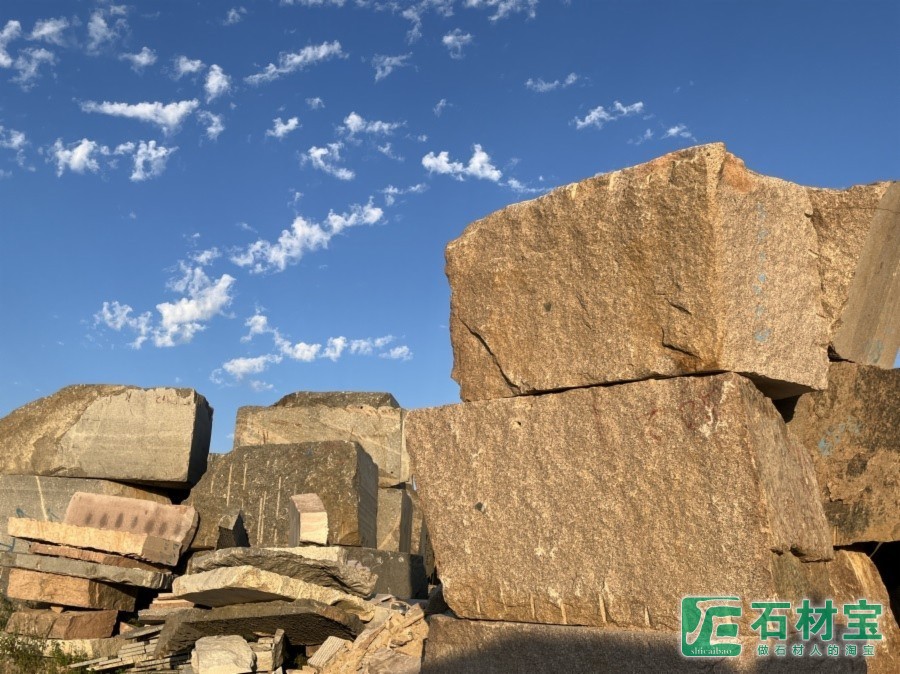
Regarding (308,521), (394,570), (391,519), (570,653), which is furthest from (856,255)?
(391,519)

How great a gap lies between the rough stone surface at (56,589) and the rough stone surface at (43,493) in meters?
1.13

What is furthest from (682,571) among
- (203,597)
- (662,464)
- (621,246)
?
(203,597)

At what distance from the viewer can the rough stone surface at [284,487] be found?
6.11 metres

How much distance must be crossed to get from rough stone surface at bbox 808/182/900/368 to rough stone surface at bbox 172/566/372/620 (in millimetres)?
2825

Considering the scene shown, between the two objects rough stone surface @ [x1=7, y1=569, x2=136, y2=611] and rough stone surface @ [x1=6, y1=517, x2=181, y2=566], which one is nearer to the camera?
rough stone surface @ [x1=7, y1=569, x2=136, y2=611]

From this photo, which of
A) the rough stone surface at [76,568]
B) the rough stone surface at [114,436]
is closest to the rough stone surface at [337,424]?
the rough stone surface at [114,436]

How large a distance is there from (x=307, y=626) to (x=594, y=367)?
7.89 feet

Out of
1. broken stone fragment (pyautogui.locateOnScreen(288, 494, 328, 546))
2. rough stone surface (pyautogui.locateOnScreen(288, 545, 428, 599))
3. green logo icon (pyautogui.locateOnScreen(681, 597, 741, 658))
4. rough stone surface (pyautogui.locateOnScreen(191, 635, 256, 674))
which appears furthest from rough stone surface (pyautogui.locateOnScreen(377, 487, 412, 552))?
green logo icon (pyautogui.locateOnScreen(681, 597, 741, 658))

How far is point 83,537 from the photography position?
5590 millimetres

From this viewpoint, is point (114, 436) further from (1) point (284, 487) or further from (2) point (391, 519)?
(2) point (391, 519)

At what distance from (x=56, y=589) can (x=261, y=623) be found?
5.67ft

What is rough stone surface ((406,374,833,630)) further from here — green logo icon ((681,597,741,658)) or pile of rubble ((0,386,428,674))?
pile of rubble ((0,386,428,674))

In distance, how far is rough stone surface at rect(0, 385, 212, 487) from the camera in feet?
21.5

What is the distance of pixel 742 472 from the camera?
2803 mm
